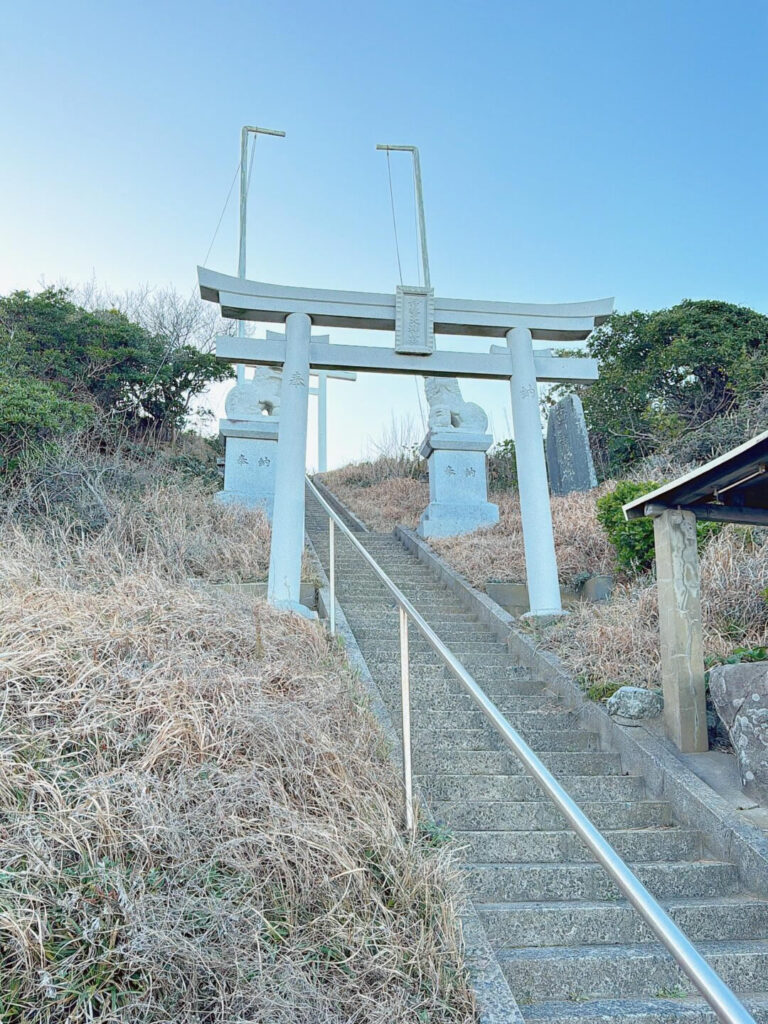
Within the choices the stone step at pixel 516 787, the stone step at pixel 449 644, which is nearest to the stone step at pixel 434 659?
the stone step at pixel 449 644

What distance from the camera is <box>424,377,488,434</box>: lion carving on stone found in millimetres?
11164

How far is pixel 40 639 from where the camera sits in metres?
3.52

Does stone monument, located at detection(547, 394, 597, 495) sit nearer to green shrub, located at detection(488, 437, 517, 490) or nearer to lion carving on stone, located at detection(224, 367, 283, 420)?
green shrub, located at detection(488, 437, 517, 490)

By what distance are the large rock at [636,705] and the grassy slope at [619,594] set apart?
A: 0.28m

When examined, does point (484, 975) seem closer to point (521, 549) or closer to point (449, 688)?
point (449, 688)

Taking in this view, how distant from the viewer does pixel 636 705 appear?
4.59 metres

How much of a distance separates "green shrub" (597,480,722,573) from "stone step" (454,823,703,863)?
A: 3413mm

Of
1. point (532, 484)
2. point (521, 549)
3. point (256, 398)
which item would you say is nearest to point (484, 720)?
point (532, 484)

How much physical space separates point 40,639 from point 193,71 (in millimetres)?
6364

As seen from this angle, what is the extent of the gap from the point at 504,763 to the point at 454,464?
6.88m

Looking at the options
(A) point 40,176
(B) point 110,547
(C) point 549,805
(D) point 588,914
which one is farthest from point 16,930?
(A) point 40,176

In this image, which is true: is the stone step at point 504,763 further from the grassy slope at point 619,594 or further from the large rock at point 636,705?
the grassy slope at point 619,594

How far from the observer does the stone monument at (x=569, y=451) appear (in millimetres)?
11352

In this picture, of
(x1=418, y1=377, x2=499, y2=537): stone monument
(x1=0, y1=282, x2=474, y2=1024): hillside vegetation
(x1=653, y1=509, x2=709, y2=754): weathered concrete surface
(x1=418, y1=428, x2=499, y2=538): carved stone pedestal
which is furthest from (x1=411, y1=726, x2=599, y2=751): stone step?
(x1=418, y1=428, x2=499, y2=538): carved stone pedestal
